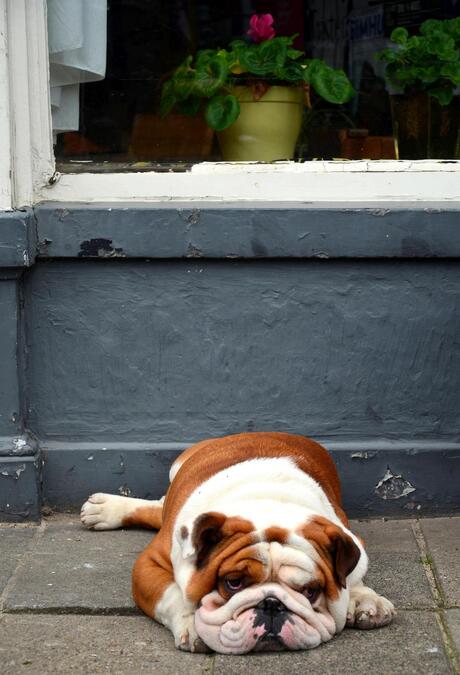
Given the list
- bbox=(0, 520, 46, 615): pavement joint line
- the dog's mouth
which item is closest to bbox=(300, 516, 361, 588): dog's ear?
the dog's mouth

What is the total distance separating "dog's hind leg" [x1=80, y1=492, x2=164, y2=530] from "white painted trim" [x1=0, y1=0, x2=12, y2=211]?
123cm

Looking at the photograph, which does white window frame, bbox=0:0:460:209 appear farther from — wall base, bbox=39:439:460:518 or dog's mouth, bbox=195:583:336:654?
dog's mouth, bbox=195:583:336:654

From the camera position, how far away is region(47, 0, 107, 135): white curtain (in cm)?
469

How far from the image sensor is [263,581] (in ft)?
11.1

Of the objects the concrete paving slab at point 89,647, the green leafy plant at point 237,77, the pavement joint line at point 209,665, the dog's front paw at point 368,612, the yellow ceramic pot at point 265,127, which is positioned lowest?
the concrete paving slab at point 89,647

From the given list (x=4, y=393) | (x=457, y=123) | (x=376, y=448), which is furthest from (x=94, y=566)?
(x=457, y=123)

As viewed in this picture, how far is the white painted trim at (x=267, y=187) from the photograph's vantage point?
4.74 m

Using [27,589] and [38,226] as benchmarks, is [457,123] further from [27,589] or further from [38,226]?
[27,589]

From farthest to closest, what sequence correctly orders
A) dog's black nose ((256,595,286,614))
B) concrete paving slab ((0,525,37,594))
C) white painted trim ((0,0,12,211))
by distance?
white painted trim ((0,0,12,211))
concrete paving slab ((0,525,37,594))
dog's black nose ((256,595,286,614))

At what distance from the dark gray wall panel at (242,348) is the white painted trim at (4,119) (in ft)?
1.17

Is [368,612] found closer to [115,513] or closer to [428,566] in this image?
[428,566]

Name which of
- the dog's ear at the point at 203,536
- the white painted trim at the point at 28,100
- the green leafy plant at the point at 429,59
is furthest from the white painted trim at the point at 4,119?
the green leafy plant at the point at 429,59

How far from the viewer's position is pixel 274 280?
15.3ft

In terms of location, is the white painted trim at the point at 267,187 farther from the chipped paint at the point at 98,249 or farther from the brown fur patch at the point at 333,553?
the brown fur patch at the point at 333,553
